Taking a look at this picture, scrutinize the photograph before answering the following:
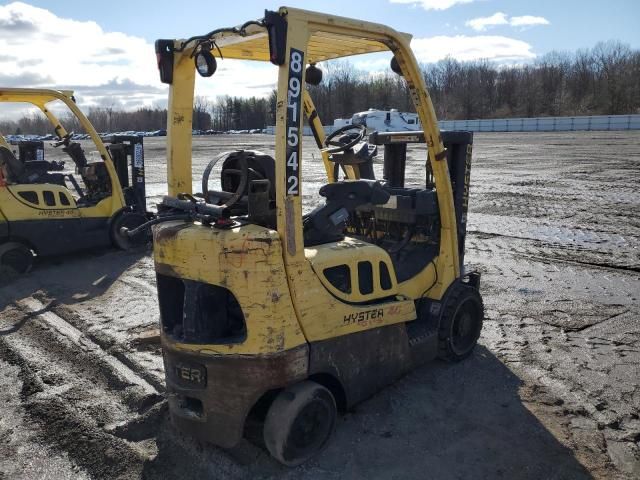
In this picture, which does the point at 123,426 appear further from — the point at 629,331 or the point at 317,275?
the point at 629,331

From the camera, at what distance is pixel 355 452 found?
12.1 ft

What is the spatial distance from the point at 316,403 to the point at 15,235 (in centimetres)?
663

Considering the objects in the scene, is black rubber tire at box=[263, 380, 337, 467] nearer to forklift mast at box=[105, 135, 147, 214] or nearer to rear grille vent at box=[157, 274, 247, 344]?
rear grille vent at box=[157, 274, 247, 344]

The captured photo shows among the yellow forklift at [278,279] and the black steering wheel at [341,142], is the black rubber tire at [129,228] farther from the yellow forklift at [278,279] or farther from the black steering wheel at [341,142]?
the yellow forklift at [278,279]

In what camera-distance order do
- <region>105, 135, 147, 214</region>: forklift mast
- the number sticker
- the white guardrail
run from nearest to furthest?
the number sticker → <region>105, 135, 147, 214</region>: forklift mast → the white guardrail

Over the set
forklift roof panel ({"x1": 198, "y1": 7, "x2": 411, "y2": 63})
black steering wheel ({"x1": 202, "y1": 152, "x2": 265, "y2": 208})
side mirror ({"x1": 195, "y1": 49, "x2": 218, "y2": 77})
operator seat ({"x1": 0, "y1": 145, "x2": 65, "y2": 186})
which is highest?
forklift roof panel ({"x1": 198, "y1": 7, "x2": 411, "y2": 63})

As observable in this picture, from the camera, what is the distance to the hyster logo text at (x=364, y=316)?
3.70 metres

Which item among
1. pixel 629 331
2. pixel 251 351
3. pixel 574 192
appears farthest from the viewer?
pixel 574 192

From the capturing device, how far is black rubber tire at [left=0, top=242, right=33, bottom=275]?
27.2ft

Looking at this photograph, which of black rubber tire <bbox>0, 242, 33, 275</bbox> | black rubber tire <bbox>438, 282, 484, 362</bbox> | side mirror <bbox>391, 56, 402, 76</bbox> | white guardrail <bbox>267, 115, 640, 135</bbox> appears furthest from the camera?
white guardrail <bbox>267, 115, 640, 135</bbox>

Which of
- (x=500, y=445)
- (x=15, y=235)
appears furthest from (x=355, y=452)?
(x=15, y=235)

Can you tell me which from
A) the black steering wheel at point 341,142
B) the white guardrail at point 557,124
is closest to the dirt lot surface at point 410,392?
the black steering wheel at point 341,142

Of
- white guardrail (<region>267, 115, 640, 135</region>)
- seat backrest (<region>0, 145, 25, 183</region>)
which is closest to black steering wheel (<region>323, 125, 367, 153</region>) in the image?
seat backrest (<region>0, 145, 25, 183</region>)

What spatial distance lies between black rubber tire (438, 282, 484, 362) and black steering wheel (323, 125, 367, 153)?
1483 mm
